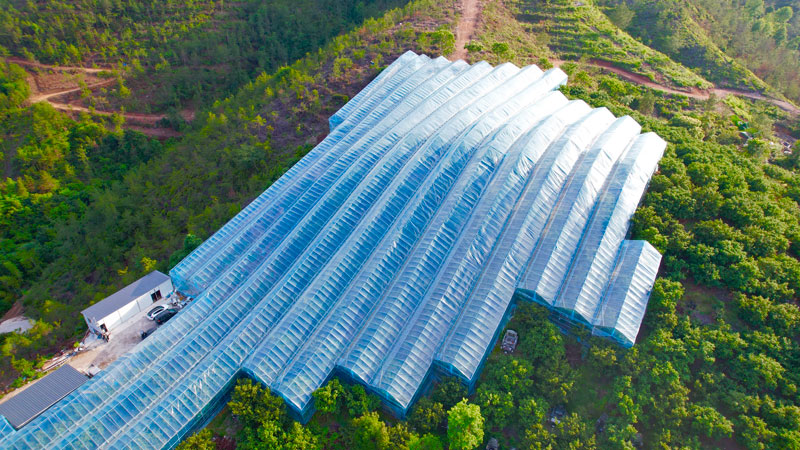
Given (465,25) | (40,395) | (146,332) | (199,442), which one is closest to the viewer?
(199,442)

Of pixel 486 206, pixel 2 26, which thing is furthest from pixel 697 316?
pixel 2 26

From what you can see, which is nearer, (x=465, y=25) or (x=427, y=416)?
(x=427, y=416)

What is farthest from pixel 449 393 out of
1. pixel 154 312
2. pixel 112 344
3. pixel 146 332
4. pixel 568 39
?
pixel 568 39

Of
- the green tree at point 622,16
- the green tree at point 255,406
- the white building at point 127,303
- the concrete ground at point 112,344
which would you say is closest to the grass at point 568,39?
the green tree at point 622,16

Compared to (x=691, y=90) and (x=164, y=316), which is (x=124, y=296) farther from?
(x=691, y=90)

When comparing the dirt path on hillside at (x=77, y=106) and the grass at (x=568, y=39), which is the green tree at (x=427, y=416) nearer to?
the grass at (x=568, y=39)

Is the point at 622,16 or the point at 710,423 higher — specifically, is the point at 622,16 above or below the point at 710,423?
above

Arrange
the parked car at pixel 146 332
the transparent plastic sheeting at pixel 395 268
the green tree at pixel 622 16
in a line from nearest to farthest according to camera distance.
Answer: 1. the transparent plastic sheeting at pixel 395 268
2. the parked car at pixel 146 332
3. the green tree at pixel 622 16
